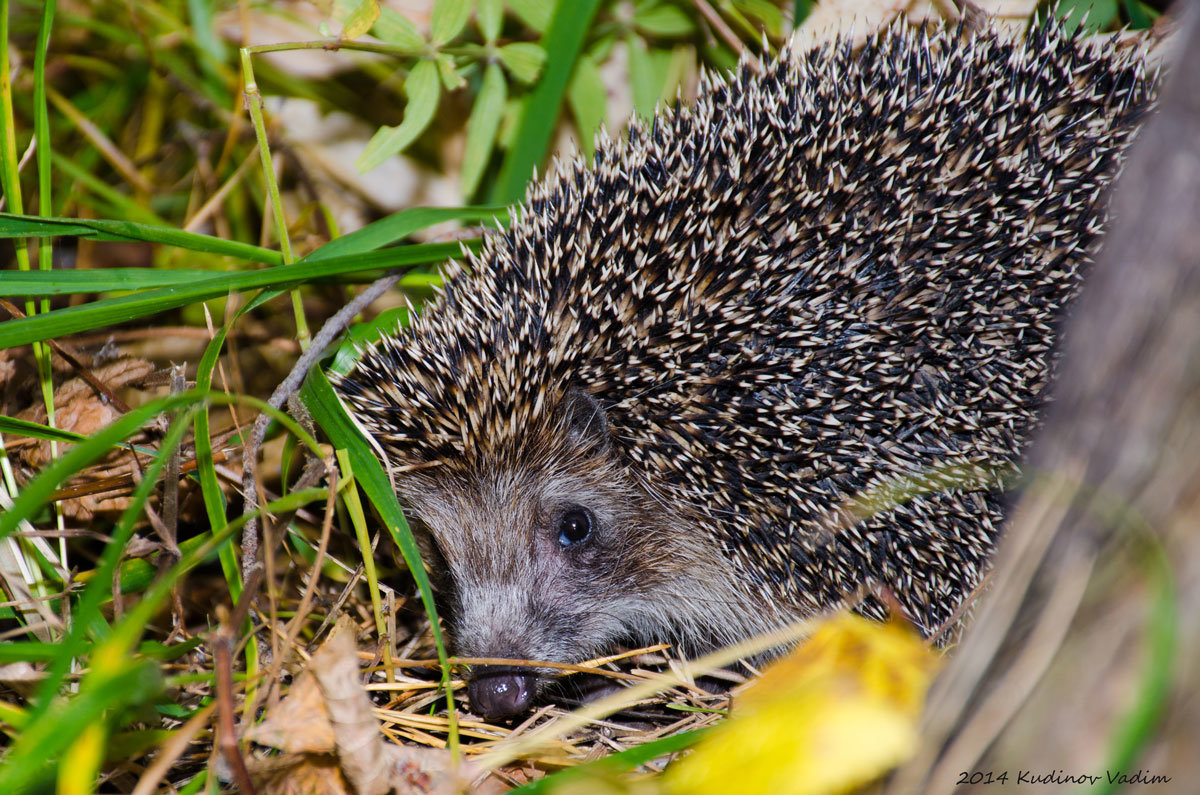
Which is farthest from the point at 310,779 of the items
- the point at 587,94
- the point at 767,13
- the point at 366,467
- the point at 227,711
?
the point at 767,13

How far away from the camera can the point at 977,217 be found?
7.68ft

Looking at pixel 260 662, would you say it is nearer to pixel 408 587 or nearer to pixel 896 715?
pixel 408 587

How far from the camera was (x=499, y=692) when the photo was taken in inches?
97.9

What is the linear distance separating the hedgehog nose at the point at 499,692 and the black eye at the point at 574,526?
A: 0.49 metres

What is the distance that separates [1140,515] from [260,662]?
2.04 metres

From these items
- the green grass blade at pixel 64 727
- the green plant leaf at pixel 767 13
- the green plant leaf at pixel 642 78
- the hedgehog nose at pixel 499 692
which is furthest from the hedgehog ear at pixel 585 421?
the green plant leaf at pixel 767 13

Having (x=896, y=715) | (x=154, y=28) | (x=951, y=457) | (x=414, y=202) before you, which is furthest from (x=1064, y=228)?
(x=154, y=28)

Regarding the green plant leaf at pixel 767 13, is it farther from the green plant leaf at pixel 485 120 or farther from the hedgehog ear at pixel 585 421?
the hedgehog ear at pixel 585 421

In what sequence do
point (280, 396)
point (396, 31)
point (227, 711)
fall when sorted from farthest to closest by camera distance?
point (396, 31)
point (280, 396)
point (227, 711)

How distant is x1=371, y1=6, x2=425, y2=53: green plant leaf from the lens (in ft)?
10.2

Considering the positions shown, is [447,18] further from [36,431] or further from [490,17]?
[36,431]

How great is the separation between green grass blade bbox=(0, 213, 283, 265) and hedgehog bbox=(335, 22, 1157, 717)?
0.50 meters

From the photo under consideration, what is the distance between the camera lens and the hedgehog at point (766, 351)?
2.34 metres

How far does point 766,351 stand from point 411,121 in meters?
1.46
